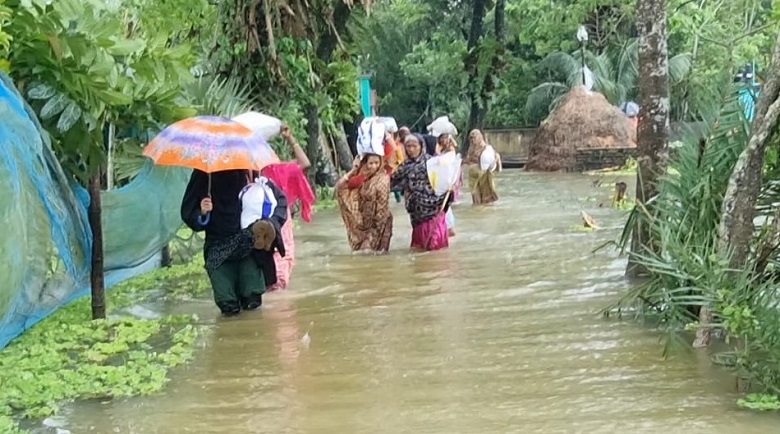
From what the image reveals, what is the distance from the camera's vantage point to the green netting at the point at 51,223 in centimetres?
543

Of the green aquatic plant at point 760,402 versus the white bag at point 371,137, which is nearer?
the green aquatic plant at point 760,402

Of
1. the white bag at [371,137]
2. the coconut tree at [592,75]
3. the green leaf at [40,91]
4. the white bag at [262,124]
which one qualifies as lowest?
the white bag at [371,137]

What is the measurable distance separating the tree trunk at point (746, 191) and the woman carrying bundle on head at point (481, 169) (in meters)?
11.3

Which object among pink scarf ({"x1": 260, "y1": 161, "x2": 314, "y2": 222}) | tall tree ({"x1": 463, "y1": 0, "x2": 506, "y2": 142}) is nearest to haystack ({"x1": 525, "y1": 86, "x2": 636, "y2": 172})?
tall tree ({"x1": 463, "y1": 0, "x2": 506, "y2": 142})

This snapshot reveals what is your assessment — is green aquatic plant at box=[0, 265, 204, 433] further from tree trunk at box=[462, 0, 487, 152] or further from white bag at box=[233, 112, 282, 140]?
tree trunk at box=[462, 0, 487, 152]

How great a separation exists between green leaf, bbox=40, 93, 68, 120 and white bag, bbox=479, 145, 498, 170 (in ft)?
36.4

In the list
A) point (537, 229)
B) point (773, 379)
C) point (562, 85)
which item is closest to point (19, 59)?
point (773, 379)

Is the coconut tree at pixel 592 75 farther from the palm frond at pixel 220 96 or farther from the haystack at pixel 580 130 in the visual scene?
the palm frond at pixel 220 96

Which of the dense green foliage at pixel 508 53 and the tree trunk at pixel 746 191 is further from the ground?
the dense green foliage at pixel 508 53

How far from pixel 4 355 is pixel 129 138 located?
280 centimetres

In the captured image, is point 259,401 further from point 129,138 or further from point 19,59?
point 129,138

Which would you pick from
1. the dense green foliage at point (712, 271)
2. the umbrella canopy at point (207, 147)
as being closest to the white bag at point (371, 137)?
the umbrella canopy at point (207, 147)

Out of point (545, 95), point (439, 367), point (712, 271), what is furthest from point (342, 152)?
point (712, 271)

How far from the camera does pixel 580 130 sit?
27359mm
